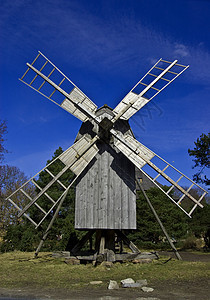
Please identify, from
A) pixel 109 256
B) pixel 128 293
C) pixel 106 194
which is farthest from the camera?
pixel 106 194

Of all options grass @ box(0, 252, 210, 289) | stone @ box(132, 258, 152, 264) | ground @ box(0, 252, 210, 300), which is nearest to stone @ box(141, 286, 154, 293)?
ground @ box(0, 252, 210, 300)

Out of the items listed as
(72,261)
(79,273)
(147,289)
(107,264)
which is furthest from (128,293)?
(72,261)

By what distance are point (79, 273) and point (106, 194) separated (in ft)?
9.64

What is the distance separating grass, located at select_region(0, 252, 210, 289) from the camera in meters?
8.05

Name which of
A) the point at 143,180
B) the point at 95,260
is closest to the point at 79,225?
the point at 95,260

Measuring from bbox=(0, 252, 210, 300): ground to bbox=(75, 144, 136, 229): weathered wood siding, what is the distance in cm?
340

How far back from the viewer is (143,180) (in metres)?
32.1

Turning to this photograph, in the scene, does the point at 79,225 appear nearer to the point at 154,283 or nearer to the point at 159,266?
the point at 159,266

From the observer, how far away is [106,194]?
10859mm

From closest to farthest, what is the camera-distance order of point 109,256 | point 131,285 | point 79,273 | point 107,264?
1. point 131,285
2. point 79,273
3. point 107,264
4. point 109,256

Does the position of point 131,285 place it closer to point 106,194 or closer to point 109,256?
point 109,256

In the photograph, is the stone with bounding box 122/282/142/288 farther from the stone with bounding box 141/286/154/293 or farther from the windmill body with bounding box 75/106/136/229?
the windmill body with bounding box 75/106/136/229

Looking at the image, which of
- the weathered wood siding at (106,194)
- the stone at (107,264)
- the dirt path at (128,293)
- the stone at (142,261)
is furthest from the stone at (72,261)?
the dirt path at (128,293)

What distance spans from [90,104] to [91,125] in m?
0.88
